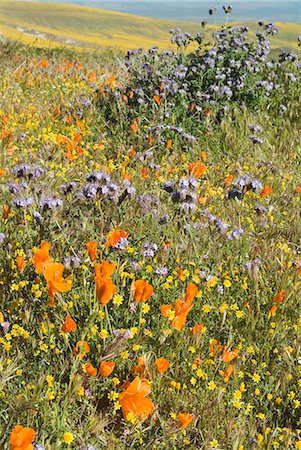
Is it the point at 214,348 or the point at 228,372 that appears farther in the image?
the point at 214,348

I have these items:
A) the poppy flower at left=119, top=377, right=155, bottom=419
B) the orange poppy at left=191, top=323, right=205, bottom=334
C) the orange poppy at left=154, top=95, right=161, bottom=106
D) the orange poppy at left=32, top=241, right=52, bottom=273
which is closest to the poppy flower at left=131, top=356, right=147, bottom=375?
the poppy flower at left=119, top=377, right=155, bottom=419

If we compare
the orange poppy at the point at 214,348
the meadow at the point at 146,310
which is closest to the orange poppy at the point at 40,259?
the meadow at the point at 146,310

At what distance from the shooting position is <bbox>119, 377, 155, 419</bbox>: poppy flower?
193 cm

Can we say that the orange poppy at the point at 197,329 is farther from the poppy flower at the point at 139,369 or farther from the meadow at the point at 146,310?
the poppy flower at the point at 139,369

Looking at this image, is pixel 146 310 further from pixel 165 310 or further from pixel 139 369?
pixel 139 369

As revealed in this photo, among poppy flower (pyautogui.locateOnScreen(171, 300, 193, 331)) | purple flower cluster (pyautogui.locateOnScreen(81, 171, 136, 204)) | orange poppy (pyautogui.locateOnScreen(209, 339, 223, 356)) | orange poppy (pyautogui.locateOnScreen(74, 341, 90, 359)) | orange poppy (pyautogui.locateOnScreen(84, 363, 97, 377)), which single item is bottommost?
orange poppy (pyautogui.locateOnScreen(209, 339, 223, 356))

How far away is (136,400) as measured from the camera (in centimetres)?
193

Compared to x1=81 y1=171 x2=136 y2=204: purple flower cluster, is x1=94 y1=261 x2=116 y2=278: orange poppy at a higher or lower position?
higher

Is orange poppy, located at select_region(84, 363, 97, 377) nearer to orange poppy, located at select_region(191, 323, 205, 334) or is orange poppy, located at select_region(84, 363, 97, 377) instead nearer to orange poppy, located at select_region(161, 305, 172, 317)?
orange poppy, located at select_region(161, 305, 172, 317)

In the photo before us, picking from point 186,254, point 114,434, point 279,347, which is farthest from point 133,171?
point 114,434

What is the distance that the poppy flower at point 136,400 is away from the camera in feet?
6.33

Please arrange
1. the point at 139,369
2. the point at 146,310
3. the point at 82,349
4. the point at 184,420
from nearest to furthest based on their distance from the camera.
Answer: the point at 184,420
the point at 82,349
the point at 139,369
the point at 146,310

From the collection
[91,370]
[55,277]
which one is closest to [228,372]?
[91,370]

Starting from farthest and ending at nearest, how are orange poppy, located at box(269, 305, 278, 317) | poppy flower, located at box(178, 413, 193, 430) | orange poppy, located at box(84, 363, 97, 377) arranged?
orange poppy, located at box(269, 305, 278, 317), orange poppy, located at box(84, 363, 97, 377), poppy flower, located at box(178, 413, 193, 430)
